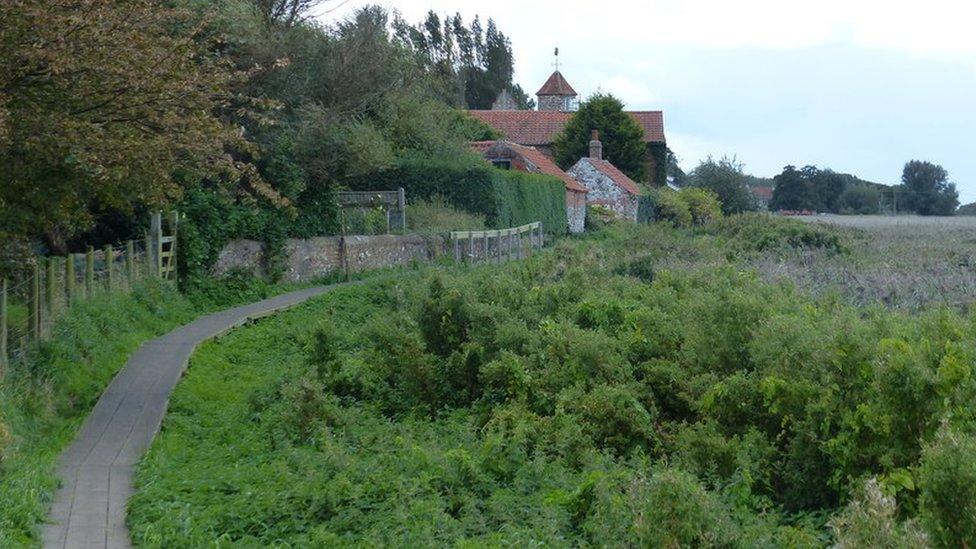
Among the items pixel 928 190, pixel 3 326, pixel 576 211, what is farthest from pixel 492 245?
pixel 928 190

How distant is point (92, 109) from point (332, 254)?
19.6 m

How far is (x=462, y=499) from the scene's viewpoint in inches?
421

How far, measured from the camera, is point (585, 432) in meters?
13.4

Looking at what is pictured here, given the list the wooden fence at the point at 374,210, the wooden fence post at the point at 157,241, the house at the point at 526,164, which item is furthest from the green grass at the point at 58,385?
the house at the point at 526,164

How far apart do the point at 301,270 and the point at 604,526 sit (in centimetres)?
2480

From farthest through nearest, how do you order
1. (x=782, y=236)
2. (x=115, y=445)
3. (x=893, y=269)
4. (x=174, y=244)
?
(x=782, y=236)
(x=893, y=269)
(x=174, y=244)
(x=115, y=445)

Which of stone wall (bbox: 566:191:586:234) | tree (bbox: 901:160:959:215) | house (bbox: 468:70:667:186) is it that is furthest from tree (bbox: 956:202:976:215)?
stone wall (bbox: 566:191:586:234)

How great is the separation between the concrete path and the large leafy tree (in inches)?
103

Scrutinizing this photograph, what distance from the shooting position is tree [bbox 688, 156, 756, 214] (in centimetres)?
9388

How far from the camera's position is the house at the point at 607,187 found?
7281 cm

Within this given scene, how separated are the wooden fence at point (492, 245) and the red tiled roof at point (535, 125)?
4136 cm

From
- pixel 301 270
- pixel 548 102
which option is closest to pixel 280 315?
pixel 301 270

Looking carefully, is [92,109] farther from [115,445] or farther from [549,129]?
[549,129]

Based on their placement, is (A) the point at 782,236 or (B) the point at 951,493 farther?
(A) the point at 782,236
